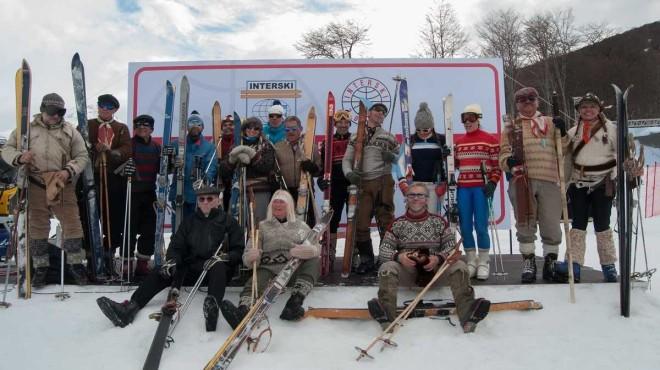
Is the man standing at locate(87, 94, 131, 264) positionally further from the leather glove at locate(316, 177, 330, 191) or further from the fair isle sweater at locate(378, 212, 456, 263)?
the fair isle sweater at locate(378, 212, 456, 263)

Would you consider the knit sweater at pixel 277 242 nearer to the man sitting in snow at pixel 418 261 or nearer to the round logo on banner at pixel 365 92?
the man sitting in snow at pixel 418 261

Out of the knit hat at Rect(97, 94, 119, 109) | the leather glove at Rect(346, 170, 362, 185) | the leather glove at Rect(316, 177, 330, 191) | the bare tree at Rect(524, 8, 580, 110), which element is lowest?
the leather glove at Rect(316, 177, 330, 191)

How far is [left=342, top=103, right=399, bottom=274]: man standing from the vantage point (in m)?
4.47

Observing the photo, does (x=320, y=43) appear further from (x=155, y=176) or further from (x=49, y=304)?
(x=49, y=304)

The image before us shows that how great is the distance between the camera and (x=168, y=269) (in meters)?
3.54

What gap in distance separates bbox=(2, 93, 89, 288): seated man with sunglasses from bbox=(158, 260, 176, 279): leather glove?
1.22m

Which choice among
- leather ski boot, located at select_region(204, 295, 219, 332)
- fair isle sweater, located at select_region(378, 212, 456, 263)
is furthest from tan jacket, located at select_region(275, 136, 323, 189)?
leather ski boot, located at select_region(204, 295, 219, 332)

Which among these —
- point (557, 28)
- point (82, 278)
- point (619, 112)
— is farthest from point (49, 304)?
point (557, 28)

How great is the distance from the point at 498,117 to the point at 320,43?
42.6ft

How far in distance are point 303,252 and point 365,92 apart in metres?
3.80

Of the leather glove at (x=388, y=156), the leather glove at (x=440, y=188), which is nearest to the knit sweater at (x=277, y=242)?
the leather glove at (x=388, y=156)

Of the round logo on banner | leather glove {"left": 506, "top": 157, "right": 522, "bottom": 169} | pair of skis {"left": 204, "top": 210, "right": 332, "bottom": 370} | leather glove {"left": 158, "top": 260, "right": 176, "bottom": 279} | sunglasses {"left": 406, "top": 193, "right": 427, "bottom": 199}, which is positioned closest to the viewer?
pair of skis {"left": 204, "top": 210, "right": 332, "bottom": 370}

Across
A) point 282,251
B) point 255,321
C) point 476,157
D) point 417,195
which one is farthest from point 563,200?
point 255,321

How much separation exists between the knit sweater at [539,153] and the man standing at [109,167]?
12.0ft
